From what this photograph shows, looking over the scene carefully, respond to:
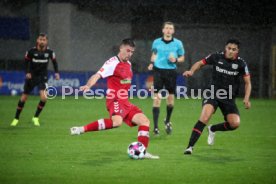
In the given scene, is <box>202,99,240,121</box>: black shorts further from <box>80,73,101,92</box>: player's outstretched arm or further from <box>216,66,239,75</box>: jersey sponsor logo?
<box>80,73,101,92</box>: player's outstretched arm

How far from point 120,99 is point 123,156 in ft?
3.32

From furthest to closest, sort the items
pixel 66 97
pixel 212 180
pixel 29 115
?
pixel 66 97
pixel 29 115
pixel 212 180

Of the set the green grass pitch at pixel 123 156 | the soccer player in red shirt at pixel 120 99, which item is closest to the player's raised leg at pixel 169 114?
the green grass pitch at pixel 123 156

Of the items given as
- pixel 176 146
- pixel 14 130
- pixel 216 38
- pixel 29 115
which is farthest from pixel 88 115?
pixel 216 38

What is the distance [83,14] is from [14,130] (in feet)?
74.1

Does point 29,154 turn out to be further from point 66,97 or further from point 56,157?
point 66,97

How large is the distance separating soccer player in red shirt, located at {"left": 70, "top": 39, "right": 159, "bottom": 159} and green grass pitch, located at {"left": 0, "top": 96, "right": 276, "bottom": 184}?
0.57 meters

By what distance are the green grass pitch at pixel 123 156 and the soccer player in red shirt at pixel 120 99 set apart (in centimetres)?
57

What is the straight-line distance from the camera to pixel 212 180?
8.70m

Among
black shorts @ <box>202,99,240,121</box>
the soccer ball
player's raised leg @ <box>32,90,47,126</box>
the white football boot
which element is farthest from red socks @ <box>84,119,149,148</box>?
player's raised leg @ <box>32,90,47,126</box>

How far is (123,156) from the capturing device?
11.0m

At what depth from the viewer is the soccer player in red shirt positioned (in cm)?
1067

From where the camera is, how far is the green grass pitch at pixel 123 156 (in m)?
8.88

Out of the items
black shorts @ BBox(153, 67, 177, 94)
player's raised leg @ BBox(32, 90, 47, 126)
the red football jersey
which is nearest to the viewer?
the red football jersey
